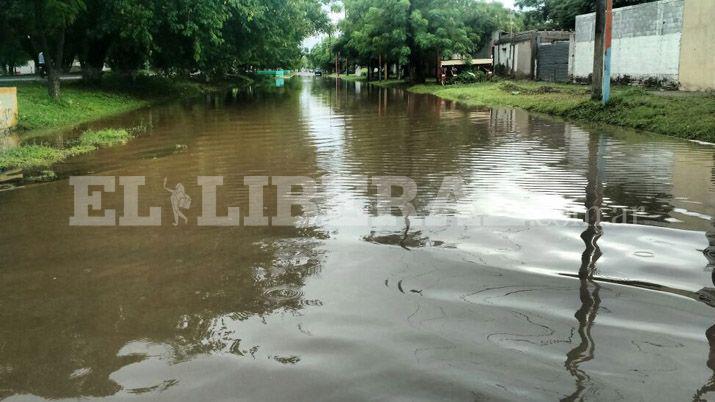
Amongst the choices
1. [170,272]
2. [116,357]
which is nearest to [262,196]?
[170,272]

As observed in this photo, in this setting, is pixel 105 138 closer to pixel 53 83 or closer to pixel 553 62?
pixel 53 83

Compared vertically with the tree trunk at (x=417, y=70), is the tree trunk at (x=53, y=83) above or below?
below

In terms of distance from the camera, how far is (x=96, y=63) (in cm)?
3103

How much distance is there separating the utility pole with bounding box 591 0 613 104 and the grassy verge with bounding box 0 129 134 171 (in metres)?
12.0

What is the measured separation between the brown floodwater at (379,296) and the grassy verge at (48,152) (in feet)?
6.26

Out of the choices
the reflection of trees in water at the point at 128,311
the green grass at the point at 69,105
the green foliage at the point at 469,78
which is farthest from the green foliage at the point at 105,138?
the green foliage at the point at 469,78

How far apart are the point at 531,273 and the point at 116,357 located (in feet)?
9.71

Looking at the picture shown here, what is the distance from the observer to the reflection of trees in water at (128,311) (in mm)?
3418

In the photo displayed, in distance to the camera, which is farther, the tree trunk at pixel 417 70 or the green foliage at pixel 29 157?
the tree trunk at pixel 417 70

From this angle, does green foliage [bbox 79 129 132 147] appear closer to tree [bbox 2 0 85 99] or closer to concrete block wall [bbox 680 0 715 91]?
tree [bbox 2 0 85 99]

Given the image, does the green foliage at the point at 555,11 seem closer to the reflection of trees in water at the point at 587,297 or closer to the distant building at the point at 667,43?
the distant building at the point at 667,43

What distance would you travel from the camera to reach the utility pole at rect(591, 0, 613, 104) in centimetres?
1644

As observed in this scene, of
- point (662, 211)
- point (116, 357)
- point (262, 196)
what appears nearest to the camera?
point (116, 357)

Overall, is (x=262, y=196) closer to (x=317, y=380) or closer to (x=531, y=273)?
(x=531, y=273)
